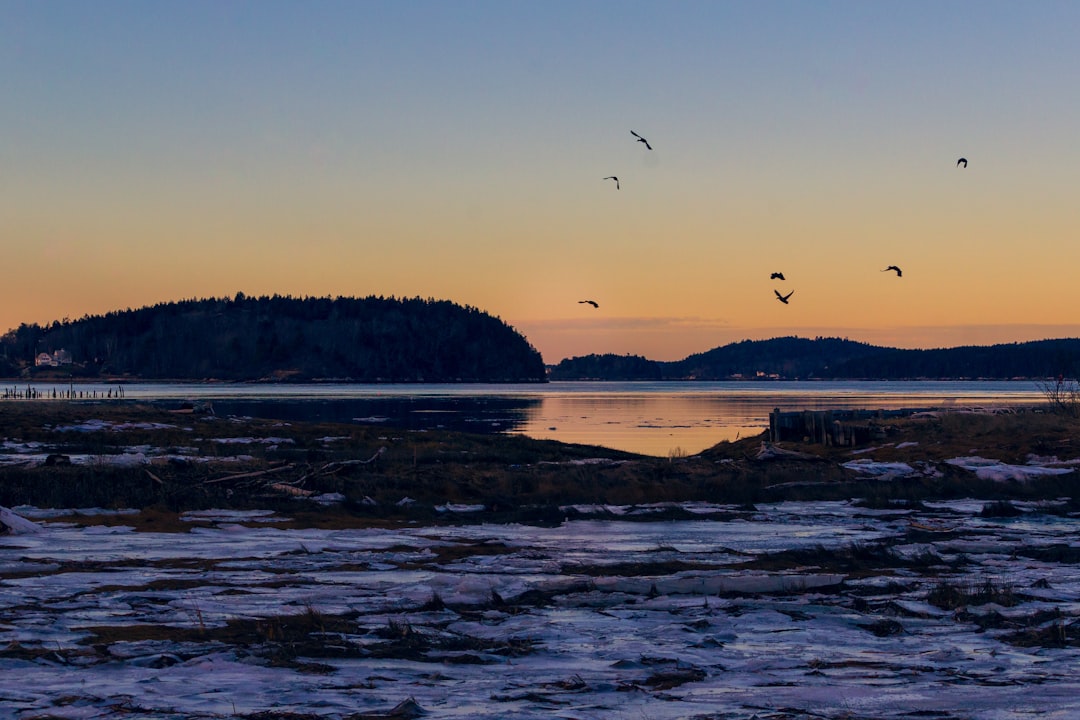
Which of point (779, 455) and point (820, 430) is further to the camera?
point (820, 430)

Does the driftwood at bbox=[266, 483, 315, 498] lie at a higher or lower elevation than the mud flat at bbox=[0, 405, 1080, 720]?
higher

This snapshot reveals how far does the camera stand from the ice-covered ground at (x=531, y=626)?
7.41 m

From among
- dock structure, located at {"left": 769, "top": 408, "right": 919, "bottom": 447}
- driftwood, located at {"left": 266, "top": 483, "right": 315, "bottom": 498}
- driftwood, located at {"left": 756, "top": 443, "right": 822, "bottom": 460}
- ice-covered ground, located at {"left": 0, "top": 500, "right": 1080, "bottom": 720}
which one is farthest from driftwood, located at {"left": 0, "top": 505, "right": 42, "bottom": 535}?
dock structure, located at {"left": 769, "top": 408, "right": 919, "bottom": 447}

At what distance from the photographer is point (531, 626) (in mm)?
9969

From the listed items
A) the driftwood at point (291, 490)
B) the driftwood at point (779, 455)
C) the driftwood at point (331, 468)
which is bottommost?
the driftwood at point (779, 455)

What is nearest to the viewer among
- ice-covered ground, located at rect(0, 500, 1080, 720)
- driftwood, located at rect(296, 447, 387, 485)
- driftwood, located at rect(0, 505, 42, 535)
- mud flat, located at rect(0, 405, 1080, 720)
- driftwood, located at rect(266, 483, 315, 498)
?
ice-covered ground, located at rect(0, 500, 1080, 720)

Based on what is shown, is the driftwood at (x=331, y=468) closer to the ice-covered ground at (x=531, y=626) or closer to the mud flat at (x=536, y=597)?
the mud flat at (x=536, y=597)

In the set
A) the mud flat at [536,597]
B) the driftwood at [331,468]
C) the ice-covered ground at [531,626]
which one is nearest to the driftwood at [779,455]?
the mud flat at [536,597]

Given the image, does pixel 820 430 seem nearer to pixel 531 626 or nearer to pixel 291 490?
pixel 291 490

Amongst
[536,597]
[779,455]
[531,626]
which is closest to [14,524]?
[536,597]

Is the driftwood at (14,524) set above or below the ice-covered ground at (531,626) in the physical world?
above

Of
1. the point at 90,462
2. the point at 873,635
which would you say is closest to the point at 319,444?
the point at 90,462

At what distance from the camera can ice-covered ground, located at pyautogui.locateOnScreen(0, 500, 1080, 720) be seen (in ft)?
24.3

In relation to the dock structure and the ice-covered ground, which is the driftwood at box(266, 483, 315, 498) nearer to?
the ice-covered ground
